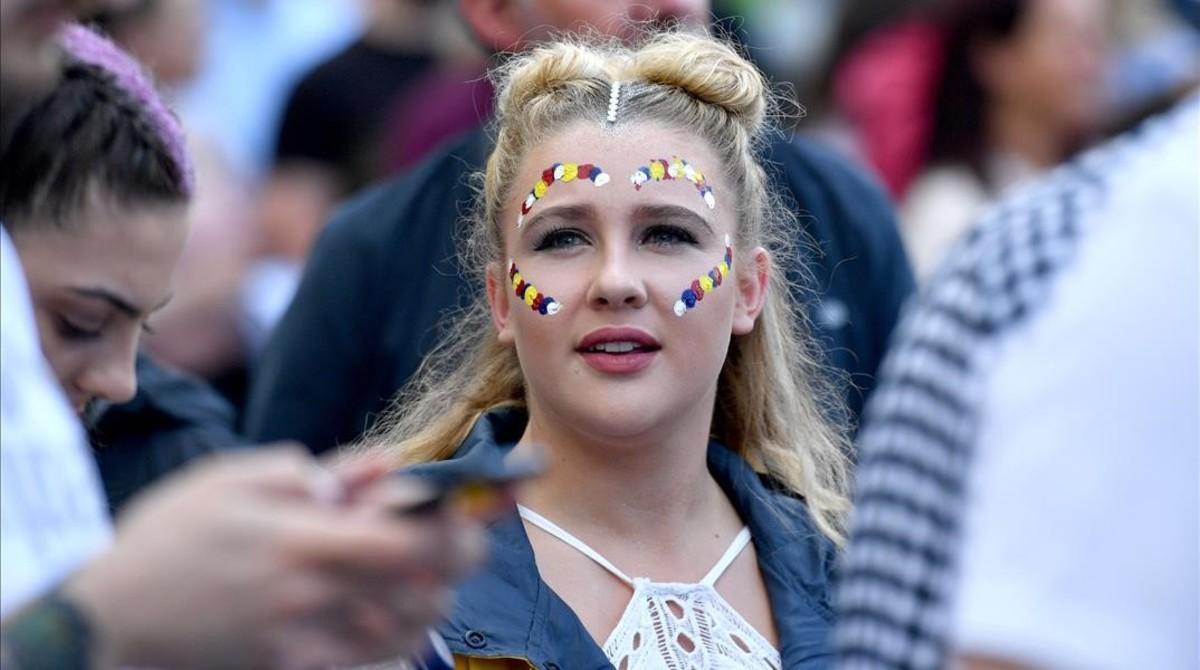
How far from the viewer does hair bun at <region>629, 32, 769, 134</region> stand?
10.6ft

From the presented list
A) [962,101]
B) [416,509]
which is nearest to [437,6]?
[962,101]

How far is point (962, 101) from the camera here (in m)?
5.71

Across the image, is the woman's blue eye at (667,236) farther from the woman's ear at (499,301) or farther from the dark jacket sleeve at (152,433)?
the dark jacket sleeve at (152,433)

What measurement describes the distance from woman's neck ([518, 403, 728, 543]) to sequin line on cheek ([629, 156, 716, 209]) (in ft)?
1.11

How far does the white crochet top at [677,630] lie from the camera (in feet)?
9.16

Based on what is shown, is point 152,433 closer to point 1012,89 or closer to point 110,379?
point 110,379

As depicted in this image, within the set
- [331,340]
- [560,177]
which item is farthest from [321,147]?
[560,177]

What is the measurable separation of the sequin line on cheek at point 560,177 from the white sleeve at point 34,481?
129 centimetres

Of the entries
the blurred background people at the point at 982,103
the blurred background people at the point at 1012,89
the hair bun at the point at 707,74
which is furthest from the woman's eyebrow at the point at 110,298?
the blurred background people at the point at 1012,89

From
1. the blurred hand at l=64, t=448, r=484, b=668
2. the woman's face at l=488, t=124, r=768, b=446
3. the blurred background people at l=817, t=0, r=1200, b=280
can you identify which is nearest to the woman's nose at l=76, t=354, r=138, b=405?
the woman's face at l=488, t=124, r=768, b=446

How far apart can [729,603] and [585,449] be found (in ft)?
1.03

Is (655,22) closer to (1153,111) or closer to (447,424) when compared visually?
(447,424)

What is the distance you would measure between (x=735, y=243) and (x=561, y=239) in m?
0.31

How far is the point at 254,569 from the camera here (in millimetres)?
1495
